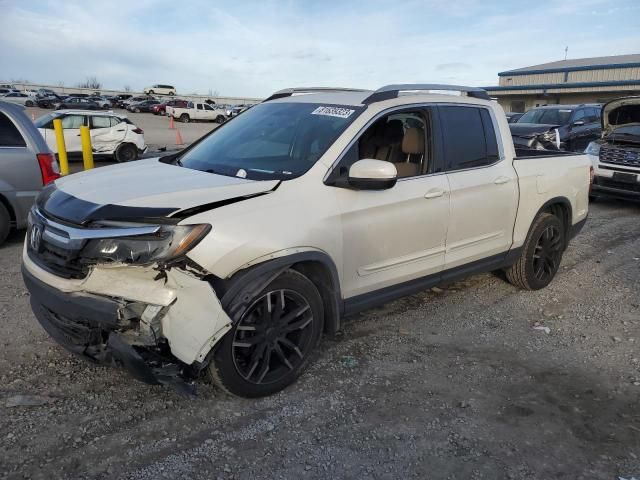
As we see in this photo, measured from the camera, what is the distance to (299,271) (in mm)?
3328

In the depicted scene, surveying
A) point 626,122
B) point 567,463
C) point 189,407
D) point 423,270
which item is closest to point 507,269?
point 423,270

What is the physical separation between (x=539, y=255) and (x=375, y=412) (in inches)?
115

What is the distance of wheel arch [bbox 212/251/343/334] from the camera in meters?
2.91

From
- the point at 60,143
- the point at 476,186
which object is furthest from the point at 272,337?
the point at 60,143

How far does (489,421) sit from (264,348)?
1379 millimetres

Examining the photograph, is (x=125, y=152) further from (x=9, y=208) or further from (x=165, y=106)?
(x=165, y=106)

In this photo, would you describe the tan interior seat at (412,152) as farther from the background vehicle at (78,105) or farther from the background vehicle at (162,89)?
the background vehicle at (162,89)

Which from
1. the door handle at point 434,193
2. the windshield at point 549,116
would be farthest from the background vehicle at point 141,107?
the door handle at point 434,193

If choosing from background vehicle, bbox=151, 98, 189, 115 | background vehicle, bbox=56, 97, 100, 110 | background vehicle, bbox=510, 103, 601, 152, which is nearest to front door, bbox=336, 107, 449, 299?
background vehicle, bbox=510, 103, 601, 152

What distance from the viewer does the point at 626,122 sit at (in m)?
10.3

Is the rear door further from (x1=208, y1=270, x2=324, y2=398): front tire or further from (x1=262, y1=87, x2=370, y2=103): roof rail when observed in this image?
(x1=208, y1=270, x2=324, y2=398): front tire

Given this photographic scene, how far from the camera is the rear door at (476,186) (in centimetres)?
422

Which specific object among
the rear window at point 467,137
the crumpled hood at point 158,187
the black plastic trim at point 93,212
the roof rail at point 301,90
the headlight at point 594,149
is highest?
the roof rail at point 301,90

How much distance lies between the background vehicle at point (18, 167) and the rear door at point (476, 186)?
4677 millimetres
